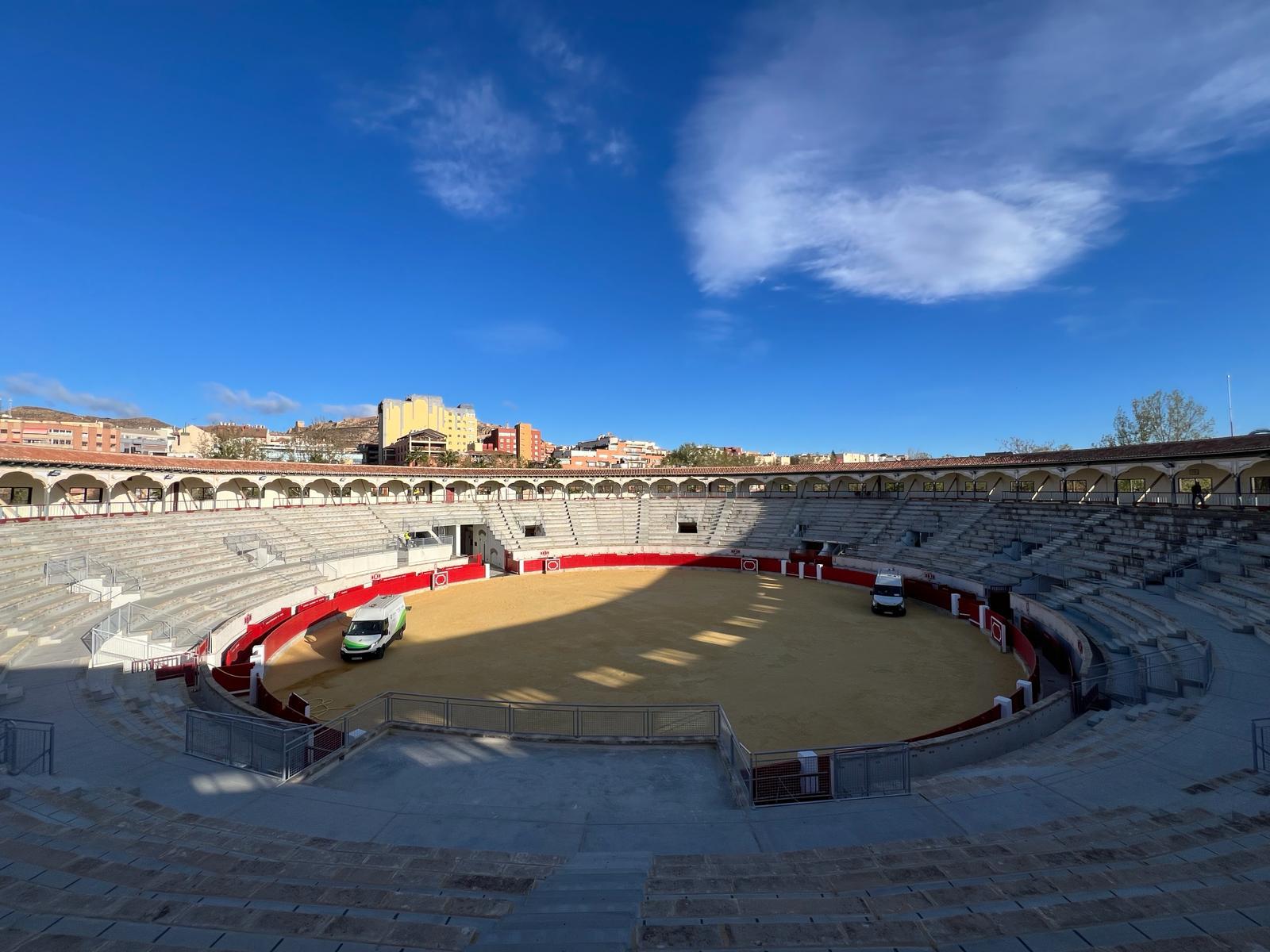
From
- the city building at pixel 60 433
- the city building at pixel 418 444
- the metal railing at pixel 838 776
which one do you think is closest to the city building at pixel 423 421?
the city building at pixel 418 444

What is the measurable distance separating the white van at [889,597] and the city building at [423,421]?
131 meters

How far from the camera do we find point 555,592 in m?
33.7

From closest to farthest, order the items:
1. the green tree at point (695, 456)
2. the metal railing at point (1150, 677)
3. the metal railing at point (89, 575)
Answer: the metal railing at point (1150, 677), the metal railing at point (89, 575), the green tree at point (695, 456)

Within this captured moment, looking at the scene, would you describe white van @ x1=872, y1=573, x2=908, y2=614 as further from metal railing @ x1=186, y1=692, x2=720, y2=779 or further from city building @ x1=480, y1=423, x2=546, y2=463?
city building @ x1=480, y1=423, x2=546, y2=463

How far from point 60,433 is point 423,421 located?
2894 inches

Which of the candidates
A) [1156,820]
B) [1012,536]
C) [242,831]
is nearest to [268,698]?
[242,831]

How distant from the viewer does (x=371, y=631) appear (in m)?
21.0

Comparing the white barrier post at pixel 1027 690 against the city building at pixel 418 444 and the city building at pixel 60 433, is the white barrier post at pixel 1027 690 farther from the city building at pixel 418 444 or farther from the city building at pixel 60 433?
the city building at pixel 60 433

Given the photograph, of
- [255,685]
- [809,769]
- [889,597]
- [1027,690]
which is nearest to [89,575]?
[255,685]

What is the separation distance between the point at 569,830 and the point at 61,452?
3609 cm

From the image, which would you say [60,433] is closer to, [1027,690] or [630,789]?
[630,789]

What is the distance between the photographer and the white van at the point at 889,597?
89.4 ft

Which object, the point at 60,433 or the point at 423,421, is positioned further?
the point at 423,421

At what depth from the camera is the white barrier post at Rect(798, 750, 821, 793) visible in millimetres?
8844
